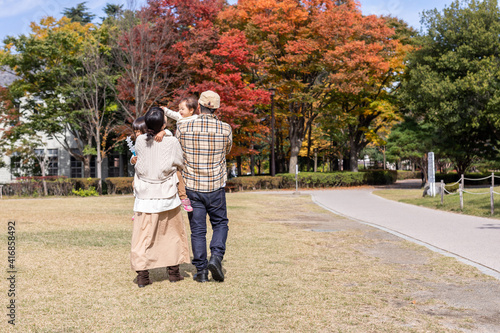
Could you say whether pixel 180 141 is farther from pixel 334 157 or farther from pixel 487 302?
pixel 334 157

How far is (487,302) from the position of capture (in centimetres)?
438

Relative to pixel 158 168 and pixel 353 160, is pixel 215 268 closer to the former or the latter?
A: pixel 158 168

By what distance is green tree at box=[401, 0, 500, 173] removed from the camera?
2822 cm

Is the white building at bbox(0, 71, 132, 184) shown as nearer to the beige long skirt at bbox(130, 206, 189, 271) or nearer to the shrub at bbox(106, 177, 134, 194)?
the shrub at bbox(106, 177, 134, 194)

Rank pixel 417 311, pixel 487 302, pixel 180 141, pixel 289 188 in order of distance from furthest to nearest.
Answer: pixel 289 188, pixel 180 141, pixel 487 302, pixel 417 311

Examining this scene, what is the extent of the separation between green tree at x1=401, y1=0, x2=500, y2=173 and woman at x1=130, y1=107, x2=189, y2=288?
26.3 meters

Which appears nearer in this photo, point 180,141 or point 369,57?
point 180,141

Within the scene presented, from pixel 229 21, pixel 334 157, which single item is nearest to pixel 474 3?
pixel 229 21

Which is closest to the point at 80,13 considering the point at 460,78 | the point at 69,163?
the point at 69,163

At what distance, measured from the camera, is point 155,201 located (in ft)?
16.5

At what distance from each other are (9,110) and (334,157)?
34.0m

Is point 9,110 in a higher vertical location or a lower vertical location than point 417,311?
higher

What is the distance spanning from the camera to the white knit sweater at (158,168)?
5043 mm

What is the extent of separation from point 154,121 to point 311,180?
28.9m
